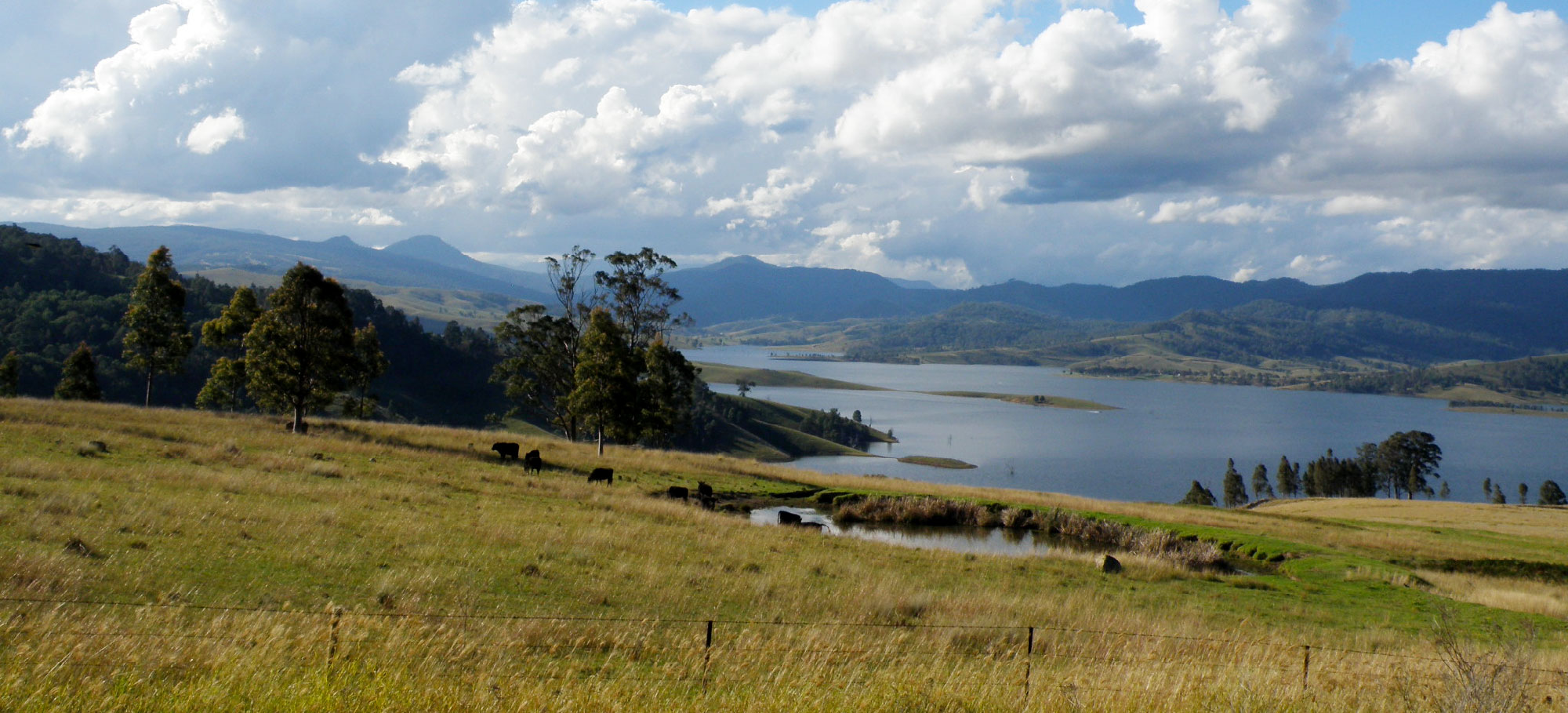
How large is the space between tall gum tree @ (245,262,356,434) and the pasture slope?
8.25 m

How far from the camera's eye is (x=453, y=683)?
23.9ft

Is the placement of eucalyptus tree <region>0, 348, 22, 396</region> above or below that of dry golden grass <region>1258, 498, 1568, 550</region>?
above

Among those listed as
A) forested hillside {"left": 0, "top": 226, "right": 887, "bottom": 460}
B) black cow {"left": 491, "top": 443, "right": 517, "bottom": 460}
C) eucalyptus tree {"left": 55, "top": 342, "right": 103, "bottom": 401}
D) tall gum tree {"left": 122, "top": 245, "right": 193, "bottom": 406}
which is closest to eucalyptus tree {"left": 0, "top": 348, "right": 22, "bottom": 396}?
eucalyptus tree {"left": 55, "top": 342, "right": 103, "bottom": 401}

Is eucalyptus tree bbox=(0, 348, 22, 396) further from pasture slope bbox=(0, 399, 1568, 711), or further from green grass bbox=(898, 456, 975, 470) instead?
green grass bbox=(898, 456, 975, 470)

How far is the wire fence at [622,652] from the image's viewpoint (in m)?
7.68

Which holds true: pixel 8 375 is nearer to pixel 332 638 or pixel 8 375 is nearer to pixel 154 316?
pixel 154 316

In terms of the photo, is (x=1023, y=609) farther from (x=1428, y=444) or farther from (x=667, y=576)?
(x=1428, y=444)

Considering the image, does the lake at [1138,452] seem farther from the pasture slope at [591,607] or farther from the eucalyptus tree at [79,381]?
the eucalyptus tree at [79,381]

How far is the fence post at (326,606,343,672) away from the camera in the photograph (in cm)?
757

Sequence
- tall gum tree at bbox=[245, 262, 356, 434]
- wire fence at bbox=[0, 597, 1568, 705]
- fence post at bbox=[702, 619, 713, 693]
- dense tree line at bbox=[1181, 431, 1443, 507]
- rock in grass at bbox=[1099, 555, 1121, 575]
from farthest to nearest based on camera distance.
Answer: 1. dense tree line at bbox=[1181, 431, 1443, 507]
2. tall gum tree at bbox=[245, 262, 356, 434]
3. rock in grass at bbox=[1099, 555, 1121, 575]
4. fence post at bbox=[702, 619, 713, 693]
5. wire fence at bbox=[0, 597, 1568, 705]

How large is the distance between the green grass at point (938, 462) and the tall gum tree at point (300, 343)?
88133 mm

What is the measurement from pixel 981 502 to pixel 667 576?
26358 millimetres

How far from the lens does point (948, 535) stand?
110 ft

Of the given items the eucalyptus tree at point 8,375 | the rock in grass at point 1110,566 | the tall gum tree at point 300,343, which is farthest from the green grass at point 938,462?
the eucalyptus tree at point 8,375
